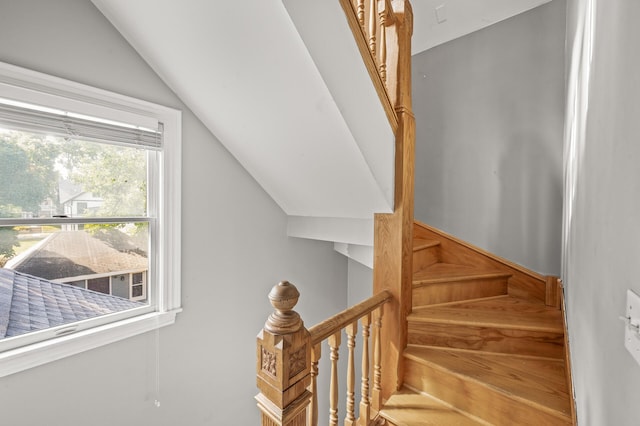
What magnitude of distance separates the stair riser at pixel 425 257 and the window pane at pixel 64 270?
185 centimetres

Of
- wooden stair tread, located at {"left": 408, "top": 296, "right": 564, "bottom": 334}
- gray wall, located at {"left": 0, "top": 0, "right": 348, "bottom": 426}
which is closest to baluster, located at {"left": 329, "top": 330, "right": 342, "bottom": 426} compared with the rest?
wooden stair tread, located at {"left": 408, "top": 296, "right": 564, "bottom": 334}

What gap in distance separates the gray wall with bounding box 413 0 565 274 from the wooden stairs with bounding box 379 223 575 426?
1.24 ft

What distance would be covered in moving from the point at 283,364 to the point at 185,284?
1.08 metres

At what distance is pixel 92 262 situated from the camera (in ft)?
5.04

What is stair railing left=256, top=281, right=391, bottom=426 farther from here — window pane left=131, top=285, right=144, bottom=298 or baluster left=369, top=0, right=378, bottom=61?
baluster left=369, top=0, right=378, bottom=61

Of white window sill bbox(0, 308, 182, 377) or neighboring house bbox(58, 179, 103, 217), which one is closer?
white window sill bbox(0, 308, 182, 377)

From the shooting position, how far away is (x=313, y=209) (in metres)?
2.14

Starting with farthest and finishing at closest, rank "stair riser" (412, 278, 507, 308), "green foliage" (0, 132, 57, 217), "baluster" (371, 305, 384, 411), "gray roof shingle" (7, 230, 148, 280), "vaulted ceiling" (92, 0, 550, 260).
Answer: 1. "stair riser" (412, 278, 507, 308)
2. "baluster" (371, 305, 384, 411)
3. "gray roof shingle" (7, 230, 148, 280)
4. "green foliage" (0, 132, 57, 217)
5. "vaulted ceiling" (92, 0, 550, 260)

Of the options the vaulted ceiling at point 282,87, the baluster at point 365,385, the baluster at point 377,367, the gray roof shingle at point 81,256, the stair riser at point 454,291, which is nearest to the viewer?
the vaulted ceiling at point 282,87

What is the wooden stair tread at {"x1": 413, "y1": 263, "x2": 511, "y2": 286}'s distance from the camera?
79.3 inches

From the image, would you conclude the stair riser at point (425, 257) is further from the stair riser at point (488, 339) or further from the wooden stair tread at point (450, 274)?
the stair riser at point (488, 339)

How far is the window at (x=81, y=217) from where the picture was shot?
127 cm

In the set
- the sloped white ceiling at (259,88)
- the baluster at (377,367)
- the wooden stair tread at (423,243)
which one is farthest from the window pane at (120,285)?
the wooden stair tread at (423,243)

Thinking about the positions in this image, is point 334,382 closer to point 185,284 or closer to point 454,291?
point 185,284
